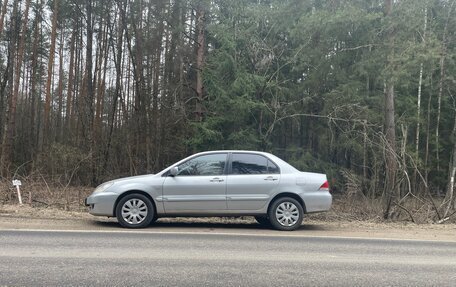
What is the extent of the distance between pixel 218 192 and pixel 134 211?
1.79 meters

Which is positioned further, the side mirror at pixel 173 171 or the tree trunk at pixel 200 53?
the tree trunk at pixel 200 53

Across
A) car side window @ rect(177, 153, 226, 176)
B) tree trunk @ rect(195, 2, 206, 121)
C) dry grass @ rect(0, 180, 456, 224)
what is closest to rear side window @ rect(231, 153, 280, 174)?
car side window @ rect(177, 153, 226, 176)

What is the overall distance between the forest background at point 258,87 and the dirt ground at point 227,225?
2002 mm

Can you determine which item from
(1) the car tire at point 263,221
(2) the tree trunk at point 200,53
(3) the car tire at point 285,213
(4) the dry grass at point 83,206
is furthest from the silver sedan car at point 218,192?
(2) the tree trunk at point 200,53

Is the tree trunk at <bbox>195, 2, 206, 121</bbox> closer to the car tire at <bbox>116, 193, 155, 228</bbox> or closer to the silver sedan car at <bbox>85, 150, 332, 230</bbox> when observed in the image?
the silver sedan car at <bbox>85, 150, 332, 230</bbox>

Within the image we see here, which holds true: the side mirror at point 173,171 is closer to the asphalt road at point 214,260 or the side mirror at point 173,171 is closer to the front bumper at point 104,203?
the front bumper at point 104,203

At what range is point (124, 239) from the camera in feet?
26.9

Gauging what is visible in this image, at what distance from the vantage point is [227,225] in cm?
1067

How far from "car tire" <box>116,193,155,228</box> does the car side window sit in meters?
0.96

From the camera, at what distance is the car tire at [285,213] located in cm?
980

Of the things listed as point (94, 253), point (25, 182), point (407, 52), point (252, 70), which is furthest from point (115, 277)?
point (252, 70)

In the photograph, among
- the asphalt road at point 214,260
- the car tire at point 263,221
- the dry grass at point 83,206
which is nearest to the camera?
the asphalt road at point 214,260

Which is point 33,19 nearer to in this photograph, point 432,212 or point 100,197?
point 100,197

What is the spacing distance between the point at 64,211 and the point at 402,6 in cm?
1577
